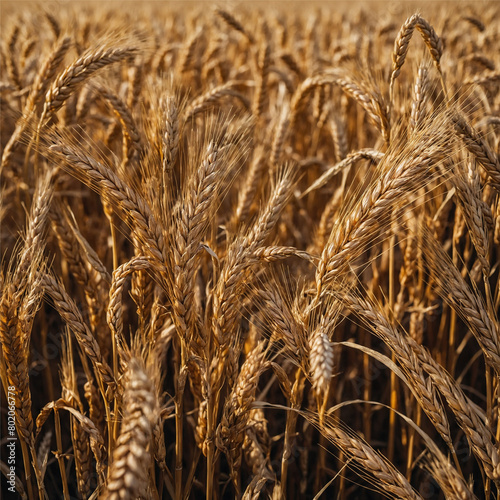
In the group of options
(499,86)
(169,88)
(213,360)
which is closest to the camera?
(213,360)

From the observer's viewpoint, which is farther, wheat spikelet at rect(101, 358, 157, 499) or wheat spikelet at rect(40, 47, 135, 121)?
wheat spikelet at rect(40, 47, 135, 121)

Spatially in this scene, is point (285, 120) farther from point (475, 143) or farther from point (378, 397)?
point (378, 397)

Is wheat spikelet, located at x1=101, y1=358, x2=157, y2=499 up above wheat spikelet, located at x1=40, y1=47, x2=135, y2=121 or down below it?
below

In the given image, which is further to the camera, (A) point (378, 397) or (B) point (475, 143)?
(A) point (378, 397)

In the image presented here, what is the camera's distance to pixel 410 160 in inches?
48.8

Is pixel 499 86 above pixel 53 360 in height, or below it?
above

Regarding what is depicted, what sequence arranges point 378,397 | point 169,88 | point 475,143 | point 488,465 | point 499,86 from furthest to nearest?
point 499,86
point 378,397
point 169,88
point 475,143
point 488,465

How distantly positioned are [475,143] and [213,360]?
102cm

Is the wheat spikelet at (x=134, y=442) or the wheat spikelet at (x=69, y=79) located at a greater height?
the wheat spikelet at (x=69, y=79)

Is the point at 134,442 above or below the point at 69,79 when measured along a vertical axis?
below

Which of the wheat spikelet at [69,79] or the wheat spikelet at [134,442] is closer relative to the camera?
the wheat spikelet at [134,442]

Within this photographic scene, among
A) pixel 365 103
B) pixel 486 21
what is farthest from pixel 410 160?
pixel 486 21

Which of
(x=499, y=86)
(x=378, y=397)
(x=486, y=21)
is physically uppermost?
(x=486, y=21)

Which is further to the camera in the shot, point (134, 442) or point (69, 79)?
point (69, 79)
